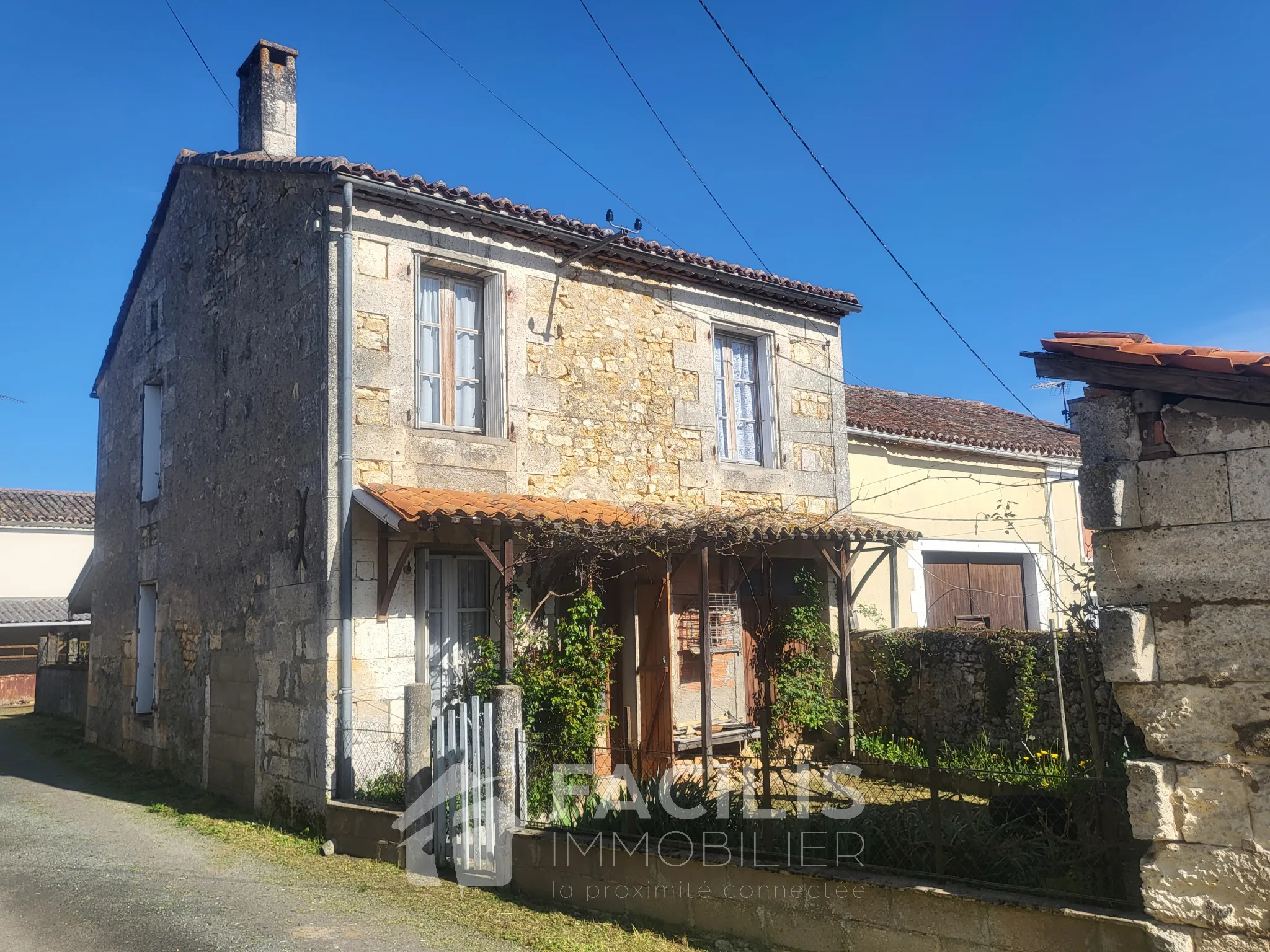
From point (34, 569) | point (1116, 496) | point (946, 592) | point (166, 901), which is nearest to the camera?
point (1116, 496)

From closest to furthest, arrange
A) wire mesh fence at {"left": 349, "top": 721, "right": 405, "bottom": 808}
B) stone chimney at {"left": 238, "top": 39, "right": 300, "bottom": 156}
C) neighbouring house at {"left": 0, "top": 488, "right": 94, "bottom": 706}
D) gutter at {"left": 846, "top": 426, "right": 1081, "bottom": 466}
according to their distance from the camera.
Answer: wire mesh fence at {"left": 349, "top": 721, "right": 405, "bottom": 808}
stone chimney at {"left": 238, "top": 39, "right": 300, "bottom": 156}
gutter at {"left": 846, "top": 426, "right": 1081, "bottom": 466}
neighbouring house at {"left": 0, "top": 488, "right": 94, "bottom": 706}

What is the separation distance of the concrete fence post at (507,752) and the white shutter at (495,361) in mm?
3142

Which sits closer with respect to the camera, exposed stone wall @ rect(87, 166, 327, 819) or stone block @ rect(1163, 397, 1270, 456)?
stone block @ rect(1163, 397, 1270, 456)

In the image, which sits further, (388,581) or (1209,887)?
(388,581)

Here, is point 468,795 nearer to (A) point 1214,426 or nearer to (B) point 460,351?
(B) point 460,351

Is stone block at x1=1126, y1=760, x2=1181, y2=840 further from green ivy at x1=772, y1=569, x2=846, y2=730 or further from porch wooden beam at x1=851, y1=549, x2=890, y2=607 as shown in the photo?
porch wooden beam at x1=851, y1=549, x2=890, y2=607

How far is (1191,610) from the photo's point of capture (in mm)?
4383

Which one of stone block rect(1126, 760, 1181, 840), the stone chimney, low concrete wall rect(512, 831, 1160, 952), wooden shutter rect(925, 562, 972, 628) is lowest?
low concrete wall rect(512, 831, 1160, 952)

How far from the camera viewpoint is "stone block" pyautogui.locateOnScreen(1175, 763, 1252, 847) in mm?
4180

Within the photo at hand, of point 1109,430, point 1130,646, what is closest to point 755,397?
point 1109,430

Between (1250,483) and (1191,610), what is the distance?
61 centimetres

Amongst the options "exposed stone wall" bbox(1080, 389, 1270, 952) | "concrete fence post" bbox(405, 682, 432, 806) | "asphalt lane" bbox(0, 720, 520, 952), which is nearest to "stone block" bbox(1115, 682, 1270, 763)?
"exposed stone wall" bbox(1080, 389, 1270, 952)

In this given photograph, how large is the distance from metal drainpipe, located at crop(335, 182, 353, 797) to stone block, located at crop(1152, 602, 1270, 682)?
5.69 meters

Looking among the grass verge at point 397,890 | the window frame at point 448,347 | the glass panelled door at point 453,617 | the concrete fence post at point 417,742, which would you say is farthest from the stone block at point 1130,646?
the window frame at point 448,347
